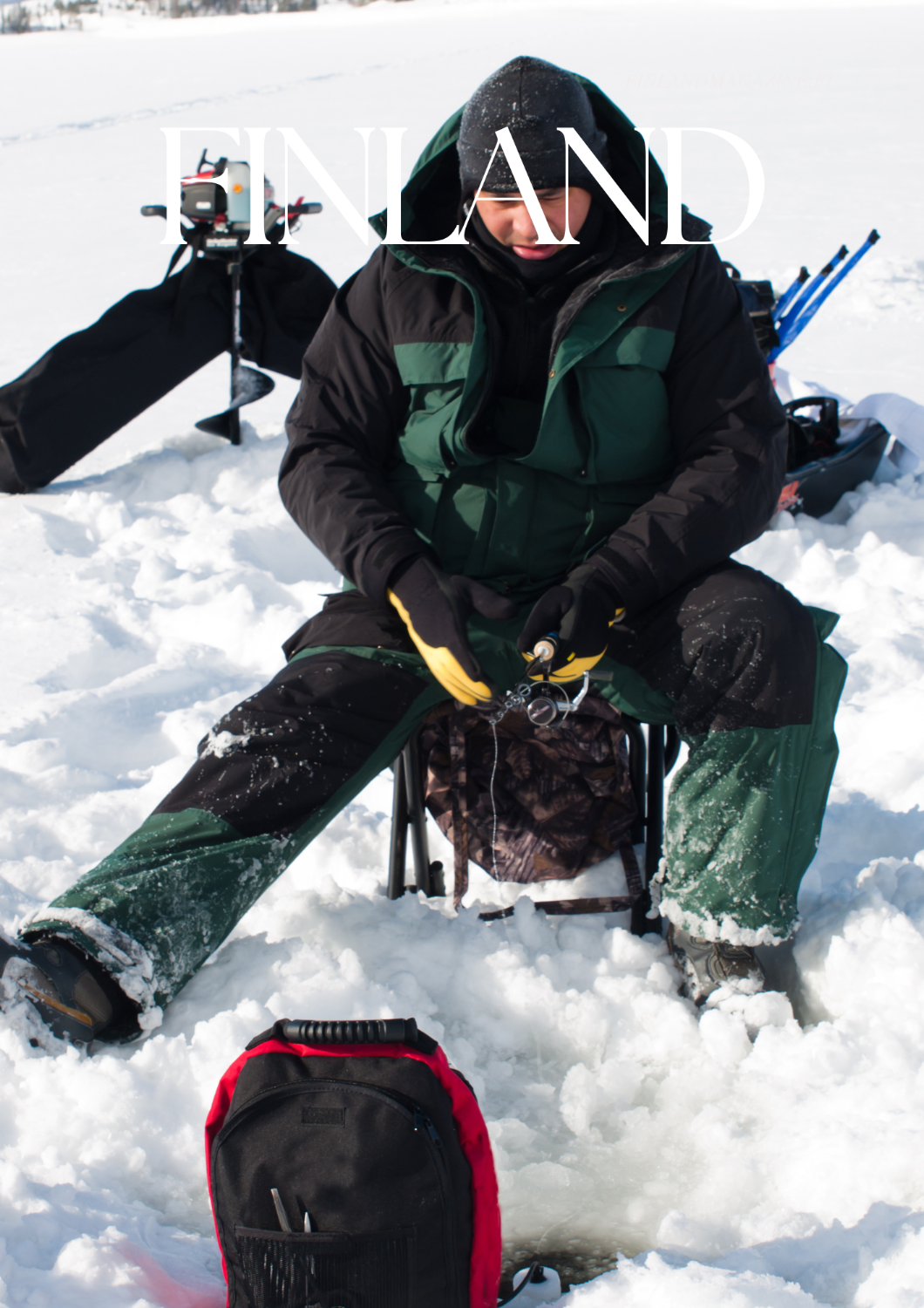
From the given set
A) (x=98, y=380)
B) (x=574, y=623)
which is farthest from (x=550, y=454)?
(x=98, y=380)

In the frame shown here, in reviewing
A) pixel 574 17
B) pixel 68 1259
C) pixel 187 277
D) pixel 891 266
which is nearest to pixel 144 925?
pixel 68 1259

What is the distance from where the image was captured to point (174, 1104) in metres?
1.59

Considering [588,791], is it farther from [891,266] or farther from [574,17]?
[574,17]

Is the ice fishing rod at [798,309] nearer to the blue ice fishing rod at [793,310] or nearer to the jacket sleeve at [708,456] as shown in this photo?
the blue ice fishing rod at [793,310]


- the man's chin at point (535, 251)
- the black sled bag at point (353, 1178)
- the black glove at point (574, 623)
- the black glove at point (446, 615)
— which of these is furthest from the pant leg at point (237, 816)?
the man's chin at point (535, 251)

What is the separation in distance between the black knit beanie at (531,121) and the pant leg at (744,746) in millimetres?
766

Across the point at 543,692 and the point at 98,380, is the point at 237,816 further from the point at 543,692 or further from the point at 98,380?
→ the point at 98,380

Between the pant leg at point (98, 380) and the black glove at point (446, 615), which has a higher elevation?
the black glove at point (446, 615)

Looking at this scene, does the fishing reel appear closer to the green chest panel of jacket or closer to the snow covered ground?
the green chest panel of jacket

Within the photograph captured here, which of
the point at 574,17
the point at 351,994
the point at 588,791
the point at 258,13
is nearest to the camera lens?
the point at 351,994

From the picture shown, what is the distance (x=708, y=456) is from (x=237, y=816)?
3.33ft

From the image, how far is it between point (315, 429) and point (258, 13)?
36757 millimetres

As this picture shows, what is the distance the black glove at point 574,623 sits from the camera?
1.75 m

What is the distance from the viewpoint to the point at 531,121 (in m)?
1.86
